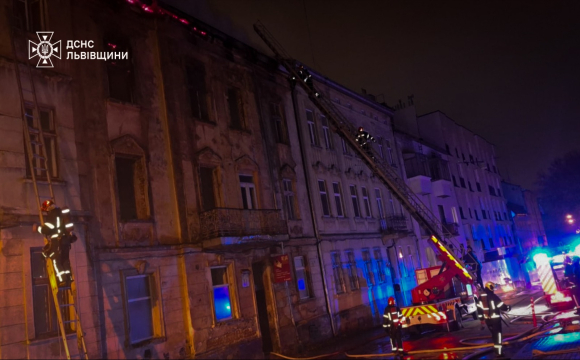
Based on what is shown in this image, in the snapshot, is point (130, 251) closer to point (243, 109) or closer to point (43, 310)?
point (43, 310)

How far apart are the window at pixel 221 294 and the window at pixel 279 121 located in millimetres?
7980

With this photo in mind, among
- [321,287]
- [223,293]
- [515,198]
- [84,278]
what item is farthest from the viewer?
[515,198]

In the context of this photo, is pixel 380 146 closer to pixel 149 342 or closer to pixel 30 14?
pixel 149 342

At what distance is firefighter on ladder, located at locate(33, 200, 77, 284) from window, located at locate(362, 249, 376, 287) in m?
18.2

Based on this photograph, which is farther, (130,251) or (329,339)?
(329,339)

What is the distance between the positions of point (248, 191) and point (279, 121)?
16.5ft

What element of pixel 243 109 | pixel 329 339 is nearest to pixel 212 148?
pixel 243 109

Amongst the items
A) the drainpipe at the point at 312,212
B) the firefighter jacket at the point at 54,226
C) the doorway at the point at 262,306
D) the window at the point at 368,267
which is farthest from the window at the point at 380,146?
the firefighter jacket at the point at 54,226

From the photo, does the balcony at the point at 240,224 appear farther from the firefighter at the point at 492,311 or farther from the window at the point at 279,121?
the firefighter at the point at 492,311

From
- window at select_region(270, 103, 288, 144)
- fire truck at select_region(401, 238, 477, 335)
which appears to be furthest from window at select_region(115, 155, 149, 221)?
Result: fire truck at select_region(401, 238, 477, 335)

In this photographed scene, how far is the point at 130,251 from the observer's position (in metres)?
14.7

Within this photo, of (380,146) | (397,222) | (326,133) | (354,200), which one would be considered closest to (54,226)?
(326,133)

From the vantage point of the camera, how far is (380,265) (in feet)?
93.2

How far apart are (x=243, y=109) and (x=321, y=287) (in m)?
8.94
